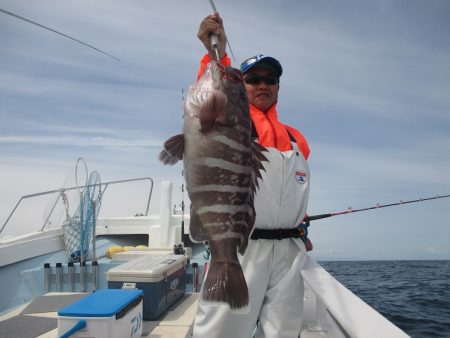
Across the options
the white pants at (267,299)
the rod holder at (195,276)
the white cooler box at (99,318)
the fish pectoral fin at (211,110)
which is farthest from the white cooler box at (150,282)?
the fish pectoral fin at (211,110)

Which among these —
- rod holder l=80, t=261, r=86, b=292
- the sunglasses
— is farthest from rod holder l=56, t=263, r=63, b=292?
the sunglasses

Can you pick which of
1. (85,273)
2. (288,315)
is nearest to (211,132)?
(288,315)

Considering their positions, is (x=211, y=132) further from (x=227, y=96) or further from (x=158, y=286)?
(x=158, y=286)

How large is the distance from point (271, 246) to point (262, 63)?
174 centimetres

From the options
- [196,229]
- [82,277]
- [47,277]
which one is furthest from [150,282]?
[47,277]

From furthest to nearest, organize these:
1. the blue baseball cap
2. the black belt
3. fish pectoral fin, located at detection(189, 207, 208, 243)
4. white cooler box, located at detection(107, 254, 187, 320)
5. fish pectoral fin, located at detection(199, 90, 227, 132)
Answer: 1. white cooler box, located at detection(107, 254, 187, 320)
2. the blue baseball cap
3. the black belt
4. fish pectoral fin, located at detection(189, 207, 208, 243)
5. fish pectoral fin, located at detection(199, 90, 227, 132)

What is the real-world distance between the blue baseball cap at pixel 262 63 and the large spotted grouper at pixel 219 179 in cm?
118

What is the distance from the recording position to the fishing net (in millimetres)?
7672

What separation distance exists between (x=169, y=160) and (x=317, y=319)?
2916mm

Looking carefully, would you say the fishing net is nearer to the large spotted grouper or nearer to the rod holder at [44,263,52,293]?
the rod holder at [44,263,52,293]

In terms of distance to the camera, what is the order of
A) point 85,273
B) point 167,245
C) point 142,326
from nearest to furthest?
point 142,326 < point 85,273 < point 167,245

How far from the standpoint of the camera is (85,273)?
664cm

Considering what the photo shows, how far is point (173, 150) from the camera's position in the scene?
231cm

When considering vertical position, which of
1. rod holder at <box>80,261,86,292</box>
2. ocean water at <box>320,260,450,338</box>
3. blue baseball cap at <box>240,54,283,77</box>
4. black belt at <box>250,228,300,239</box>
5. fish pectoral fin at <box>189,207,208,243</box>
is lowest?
ocean water at <box>320,260,450,338</box>
